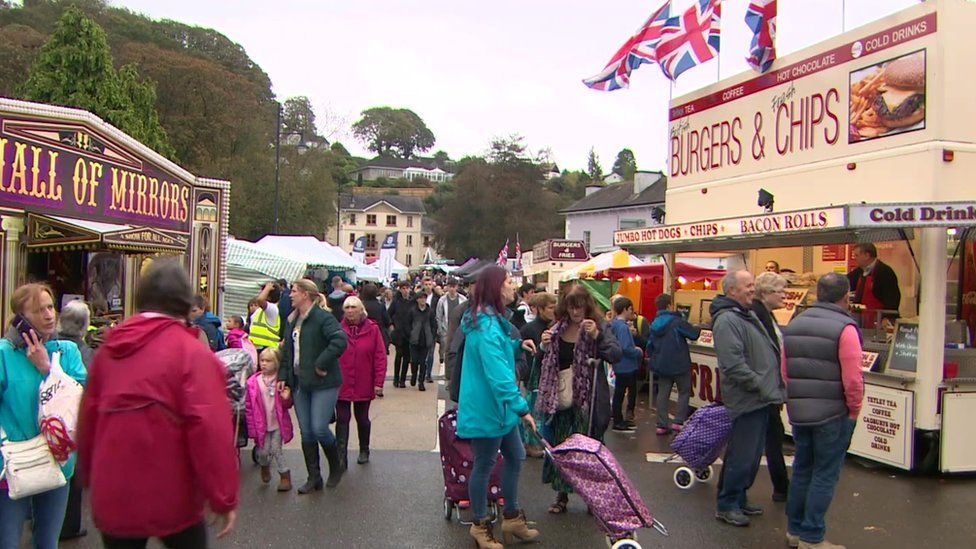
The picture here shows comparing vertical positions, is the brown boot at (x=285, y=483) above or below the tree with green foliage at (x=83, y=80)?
below

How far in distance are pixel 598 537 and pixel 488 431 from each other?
1.31 m

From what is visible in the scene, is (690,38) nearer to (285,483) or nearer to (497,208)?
(285,483)

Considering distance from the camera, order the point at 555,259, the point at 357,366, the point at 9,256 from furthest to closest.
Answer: the point at 555,259, the point at 9,256, the point at 357,366

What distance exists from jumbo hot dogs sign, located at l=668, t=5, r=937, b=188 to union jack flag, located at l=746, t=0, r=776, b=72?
17cm

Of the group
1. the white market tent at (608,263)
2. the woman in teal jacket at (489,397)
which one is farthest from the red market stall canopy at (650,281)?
the woman in teal jacket at (489,397)

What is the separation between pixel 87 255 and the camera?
43.7 feet

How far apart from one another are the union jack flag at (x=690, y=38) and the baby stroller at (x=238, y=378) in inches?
304

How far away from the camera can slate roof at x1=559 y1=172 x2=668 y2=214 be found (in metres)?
47.1

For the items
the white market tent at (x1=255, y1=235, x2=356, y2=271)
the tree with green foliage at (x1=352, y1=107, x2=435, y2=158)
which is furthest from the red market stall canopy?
the tree with green foliage at (x1=352, y1=107, x2=435, y2=158)

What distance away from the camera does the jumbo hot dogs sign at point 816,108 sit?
25.5ft

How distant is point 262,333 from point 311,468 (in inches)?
117

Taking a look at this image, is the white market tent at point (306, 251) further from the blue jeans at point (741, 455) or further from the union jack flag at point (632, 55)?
the blue jeans at point (741, 455)

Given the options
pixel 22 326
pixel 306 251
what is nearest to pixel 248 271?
pixel 306 251

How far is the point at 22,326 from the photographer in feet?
12.8
